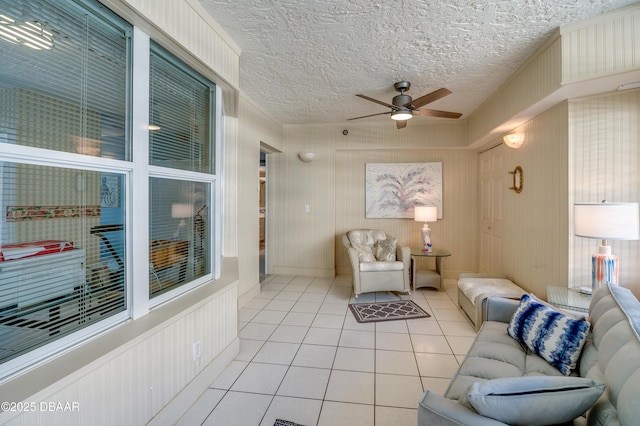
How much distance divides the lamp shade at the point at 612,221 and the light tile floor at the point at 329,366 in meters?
1.38

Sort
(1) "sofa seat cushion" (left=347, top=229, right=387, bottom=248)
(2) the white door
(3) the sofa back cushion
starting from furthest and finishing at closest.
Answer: (1) "sofa seat cushion" (left=347, top=229, right=387, bottom=248), (2) the white door, (3) the sofa back cushion

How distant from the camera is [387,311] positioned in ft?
11.5

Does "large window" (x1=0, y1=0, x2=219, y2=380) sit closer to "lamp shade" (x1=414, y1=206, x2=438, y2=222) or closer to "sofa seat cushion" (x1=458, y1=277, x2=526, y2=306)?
"sofa seat cushion" (x1=458, y1=277, x2=526, y2=306)

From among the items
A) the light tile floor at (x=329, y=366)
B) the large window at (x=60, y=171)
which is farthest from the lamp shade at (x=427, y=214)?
the large window at (x=60, y=171)

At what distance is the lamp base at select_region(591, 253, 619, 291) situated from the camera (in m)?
2.16

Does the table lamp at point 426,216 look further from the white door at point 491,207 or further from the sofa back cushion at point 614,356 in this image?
the sofa back cushion at point 614,356

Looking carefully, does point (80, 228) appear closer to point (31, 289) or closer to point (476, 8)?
point (31, 289)

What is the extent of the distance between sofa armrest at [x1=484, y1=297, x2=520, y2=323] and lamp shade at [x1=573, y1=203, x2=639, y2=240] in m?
0.75

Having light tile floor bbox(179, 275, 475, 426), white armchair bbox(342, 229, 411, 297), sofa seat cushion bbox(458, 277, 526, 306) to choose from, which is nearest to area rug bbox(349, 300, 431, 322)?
light tile floor bbox(179, 275, 475, 426)

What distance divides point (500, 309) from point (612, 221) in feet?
3.20

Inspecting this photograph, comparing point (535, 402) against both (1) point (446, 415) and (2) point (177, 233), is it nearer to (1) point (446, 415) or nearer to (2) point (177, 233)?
(1) point (446, 415)

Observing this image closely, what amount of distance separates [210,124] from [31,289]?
1.58 meters

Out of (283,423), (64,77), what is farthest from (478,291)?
(64,77)

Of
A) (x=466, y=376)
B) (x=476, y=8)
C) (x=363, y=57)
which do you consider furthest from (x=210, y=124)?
(x=466, y=376)
